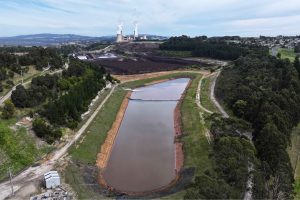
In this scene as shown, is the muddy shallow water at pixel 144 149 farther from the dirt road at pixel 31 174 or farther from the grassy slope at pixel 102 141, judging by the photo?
the dirt road at pixel 31 174

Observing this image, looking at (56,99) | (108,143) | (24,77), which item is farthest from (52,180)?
(24,77)

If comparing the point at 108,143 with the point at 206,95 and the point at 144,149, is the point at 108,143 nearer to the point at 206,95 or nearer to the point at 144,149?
the point at 144,149

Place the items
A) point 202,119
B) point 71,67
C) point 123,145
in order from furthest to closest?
1. point 71,67
2. point 202,119
3. point 123,145

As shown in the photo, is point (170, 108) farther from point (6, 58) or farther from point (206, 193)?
point (206, 193)

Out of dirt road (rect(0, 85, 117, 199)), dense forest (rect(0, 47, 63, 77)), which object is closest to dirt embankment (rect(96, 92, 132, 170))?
dirt road (rect(0, 85, 117, 199))

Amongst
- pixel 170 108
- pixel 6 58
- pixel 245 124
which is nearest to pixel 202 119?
pixel 245 124

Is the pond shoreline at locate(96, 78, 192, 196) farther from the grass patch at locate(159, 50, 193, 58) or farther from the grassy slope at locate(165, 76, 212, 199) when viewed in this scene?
the grass patch at locate(159, 50, 193, 58)

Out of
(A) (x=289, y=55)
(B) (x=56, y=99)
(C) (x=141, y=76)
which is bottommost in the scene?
(C) (x=141, y=76)
